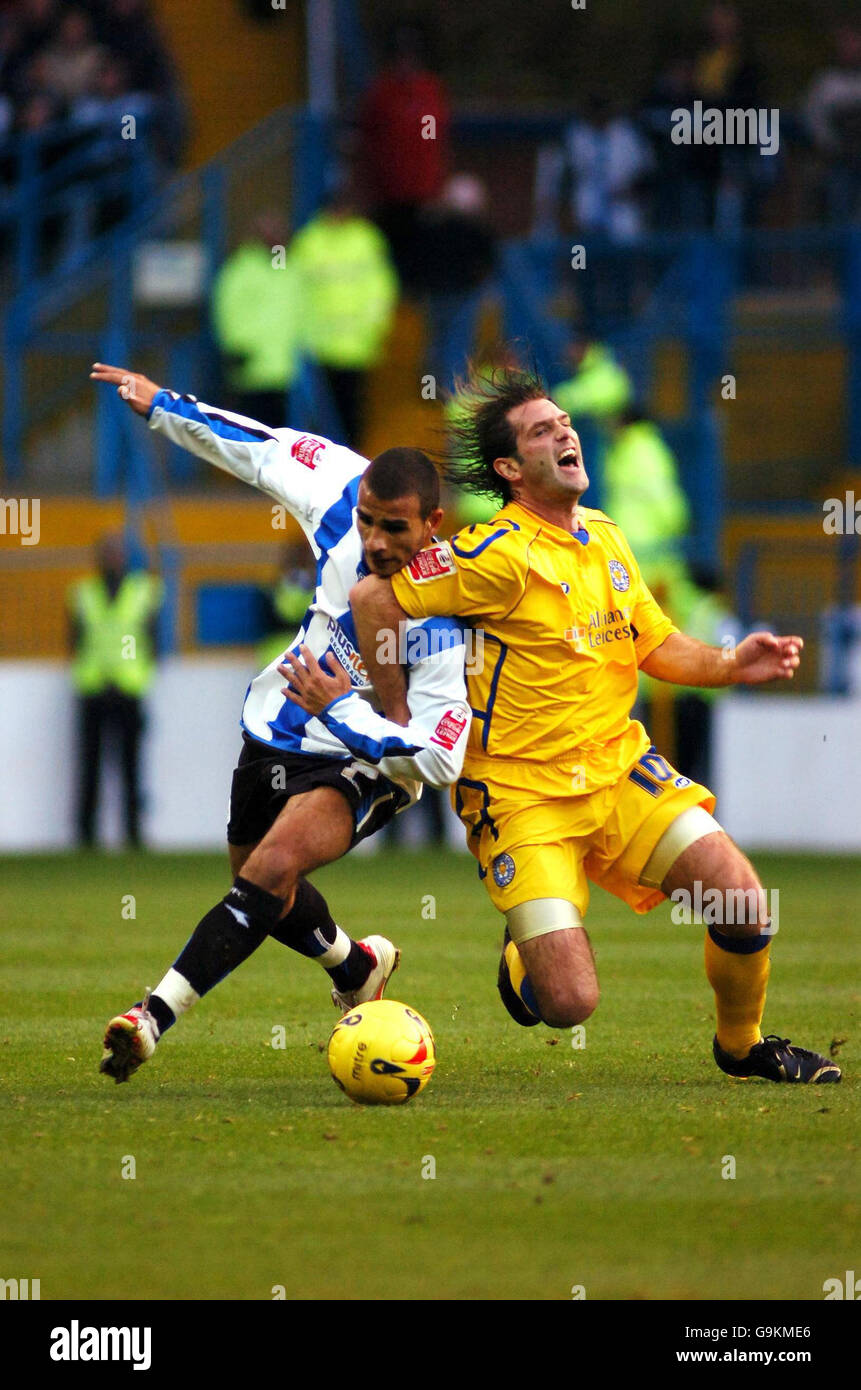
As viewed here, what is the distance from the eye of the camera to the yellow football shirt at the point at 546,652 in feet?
21.2

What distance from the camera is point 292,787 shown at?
659 cm

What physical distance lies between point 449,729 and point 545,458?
883 mm

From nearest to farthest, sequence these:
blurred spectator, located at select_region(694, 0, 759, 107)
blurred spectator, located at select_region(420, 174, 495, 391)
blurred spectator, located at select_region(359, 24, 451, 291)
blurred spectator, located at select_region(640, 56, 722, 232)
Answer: blurred spectator, located at select_region(420, 174, 495, 391), blurred spectator, located at select_region(359, 24, 451, 291), blurred spectator, located at select_region(694, 0, 759, 107), blurred spectator, located at select_region(640, 56, 722, 232)

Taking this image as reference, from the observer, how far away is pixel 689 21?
2773 cm

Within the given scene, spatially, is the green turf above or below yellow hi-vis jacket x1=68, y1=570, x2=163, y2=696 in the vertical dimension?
below

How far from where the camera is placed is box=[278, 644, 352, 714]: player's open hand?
20.9ft

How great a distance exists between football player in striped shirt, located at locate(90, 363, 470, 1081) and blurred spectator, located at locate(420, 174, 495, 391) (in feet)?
36.5

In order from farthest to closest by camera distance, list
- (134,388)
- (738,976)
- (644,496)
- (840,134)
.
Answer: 1. (840,134)
2. (644,496)
3. (134,388)
4. (738,976)

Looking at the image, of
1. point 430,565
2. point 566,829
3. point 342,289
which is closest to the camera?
point 430,565

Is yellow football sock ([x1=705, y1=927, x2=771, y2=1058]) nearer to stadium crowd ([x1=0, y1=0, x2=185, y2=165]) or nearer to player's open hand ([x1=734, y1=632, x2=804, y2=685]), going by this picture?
player's open hand ([x1=734, y1=632, x2=804, y2=685])

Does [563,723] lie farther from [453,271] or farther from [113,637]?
[453,271]

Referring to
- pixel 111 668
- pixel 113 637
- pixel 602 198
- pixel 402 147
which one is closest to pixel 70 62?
pixel 402 147

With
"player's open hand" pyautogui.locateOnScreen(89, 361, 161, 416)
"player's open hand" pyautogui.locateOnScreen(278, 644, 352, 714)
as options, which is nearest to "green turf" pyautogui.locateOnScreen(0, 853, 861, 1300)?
"player's open hand" pyautogui.locateOnScreen(278, 644, 352, 714)
